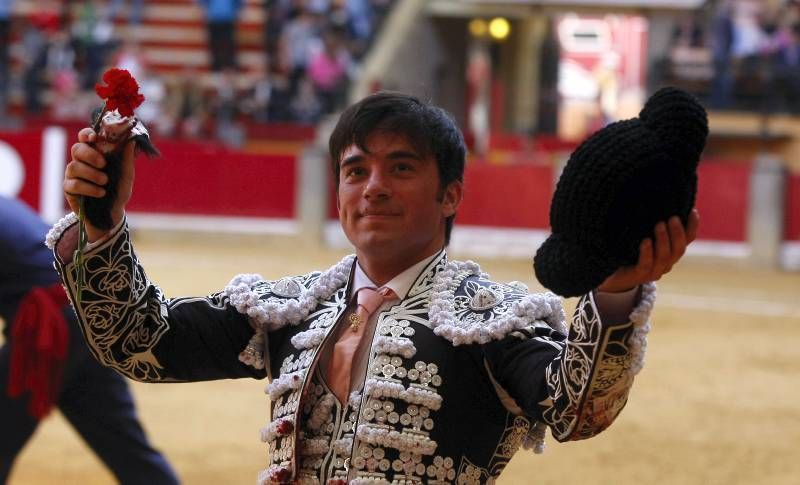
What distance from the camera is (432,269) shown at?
90.9 inches

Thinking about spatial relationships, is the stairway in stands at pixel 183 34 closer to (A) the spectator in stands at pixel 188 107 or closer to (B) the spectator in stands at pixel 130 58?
(B) the spectator in stands at pixel 130 58

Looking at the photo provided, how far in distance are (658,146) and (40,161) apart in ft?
41.9

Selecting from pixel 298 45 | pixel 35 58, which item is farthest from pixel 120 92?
pixel 35 58

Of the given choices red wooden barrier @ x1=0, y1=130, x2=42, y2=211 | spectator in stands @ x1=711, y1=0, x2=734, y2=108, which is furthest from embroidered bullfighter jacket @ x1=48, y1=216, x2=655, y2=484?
spectator in stands @ x1=711, y1=0, x2=734, y2=108

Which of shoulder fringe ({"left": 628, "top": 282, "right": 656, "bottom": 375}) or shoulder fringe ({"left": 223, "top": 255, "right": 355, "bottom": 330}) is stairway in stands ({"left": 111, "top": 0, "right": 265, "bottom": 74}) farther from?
shoulder fringe ({"left": 628, "top": 282, "right": 656, "bottom": 375})

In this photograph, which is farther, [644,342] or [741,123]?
[741,123]

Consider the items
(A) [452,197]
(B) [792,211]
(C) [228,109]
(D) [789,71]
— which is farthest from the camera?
(C) [228,109]

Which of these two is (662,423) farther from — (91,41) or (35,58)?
(35,58)

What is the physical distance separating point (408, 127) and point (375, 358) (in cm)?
37

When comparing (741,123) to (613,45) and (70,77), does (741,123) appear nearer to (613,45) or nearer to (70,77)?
(70,77)

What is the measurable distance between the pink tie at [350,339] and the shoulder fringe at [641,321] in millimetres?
519

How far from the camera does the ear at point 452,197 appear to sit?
230cm

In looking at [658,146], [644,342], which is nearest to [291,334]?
[644,342]

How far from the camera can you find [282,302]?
2342 mm
